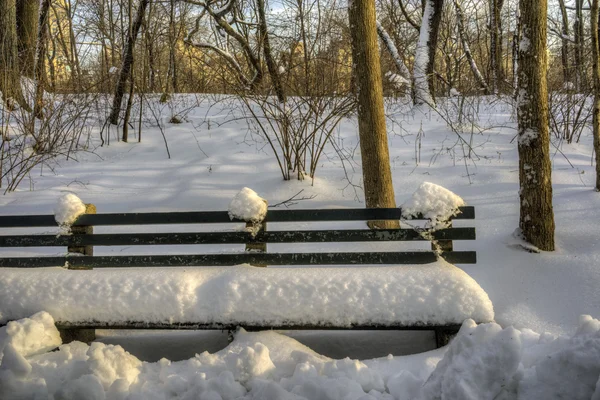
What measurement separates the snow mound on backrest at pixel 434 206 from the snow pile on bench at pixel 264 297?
0.34m

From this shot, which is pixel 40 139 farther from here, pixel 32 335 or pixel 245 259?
pixel 245 259

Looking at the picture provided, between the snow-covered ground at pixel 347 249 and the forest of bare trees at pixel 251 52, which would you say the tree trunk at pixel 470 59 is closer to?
the forest of bare trees at pixel 251 52

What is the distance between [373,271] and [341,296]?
35 centimetres

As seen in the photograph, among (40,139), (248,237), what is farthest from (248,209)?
(40,139)

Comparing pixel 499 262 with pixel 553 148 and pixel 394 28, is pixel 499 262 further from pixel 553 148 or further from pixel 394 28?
pixel 394 28

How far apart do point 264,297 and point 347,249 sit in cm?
207

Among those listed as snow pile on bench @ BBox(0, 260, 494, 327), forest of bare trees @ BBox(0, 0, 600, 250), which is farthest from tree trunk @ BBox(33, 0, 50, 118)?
snow pile on bench @ BBox(0, 260, 494, 327)

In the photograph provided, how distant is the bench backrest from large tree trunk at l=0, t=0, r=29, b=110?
4.24 m

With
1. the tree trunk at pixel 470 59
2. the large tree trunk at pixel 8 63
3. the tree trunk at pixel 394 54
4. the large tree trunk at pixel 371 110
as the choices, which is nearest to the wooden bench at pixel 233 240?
the large tree trunk at pixel 371 110

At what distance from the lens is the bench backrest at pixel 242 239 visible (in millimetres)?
Answer: 3574

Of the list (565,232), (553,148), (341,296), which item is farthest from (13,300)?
(553,148)

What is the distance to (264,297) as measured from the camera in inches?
128

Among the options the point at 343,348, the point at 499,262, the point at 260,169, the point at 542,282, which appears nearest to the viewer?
the point at 343,348

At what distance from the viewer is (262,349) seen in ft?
9.37
